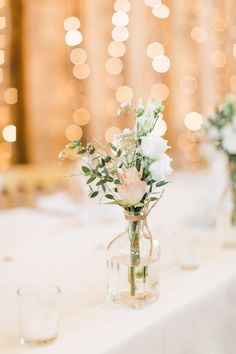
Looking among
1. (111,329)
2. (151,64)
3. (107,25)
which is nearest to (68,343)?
(111,329)

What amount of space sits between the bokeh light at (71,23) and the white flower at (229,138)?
206 cm

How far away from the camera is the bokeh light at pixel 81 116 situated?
11.4ft

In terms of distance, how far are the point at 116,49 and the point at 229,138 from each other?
2.31 metres

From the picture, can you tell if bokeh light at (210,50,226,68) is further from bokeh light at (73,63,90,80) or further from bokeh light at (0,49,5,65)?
bokeh light at (0,49,5,65)

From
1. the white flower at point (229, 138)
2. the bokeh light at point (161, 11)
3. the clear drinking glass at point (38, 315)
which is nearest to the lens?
the clear drinking glass at point (38, 315)

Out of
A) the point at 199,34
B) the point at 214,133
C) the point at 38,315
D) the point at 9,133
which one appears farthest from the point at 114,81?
the point at 38,315

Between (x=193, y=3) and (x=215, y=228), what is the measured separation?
117 inches

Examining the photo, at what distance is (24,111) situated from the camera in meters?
3.22

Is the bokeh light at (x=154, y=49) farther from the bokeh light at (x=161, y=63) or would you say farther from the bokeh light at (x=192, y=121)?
the bokeh light at (x=192, y=121)

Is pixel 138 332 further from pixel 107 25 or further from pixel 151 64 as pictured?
pixel 151 64

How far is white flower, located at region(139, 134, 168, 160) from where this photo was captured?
3.01ft

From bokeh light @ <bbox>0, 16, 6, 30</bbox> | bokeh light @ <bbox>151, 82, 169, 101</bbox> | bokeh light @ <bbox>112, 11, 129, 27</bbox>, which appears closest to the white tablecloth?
bokeh light @ <bbox>0, 16, 6, 30</bbox>

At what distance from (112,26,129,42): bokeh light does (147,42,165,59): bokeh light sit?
0.77 feet

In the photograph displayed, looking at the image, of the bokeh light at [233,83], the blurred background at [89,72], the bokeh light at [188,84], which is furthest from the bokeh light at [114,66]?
the bokeh light at [233,83]
